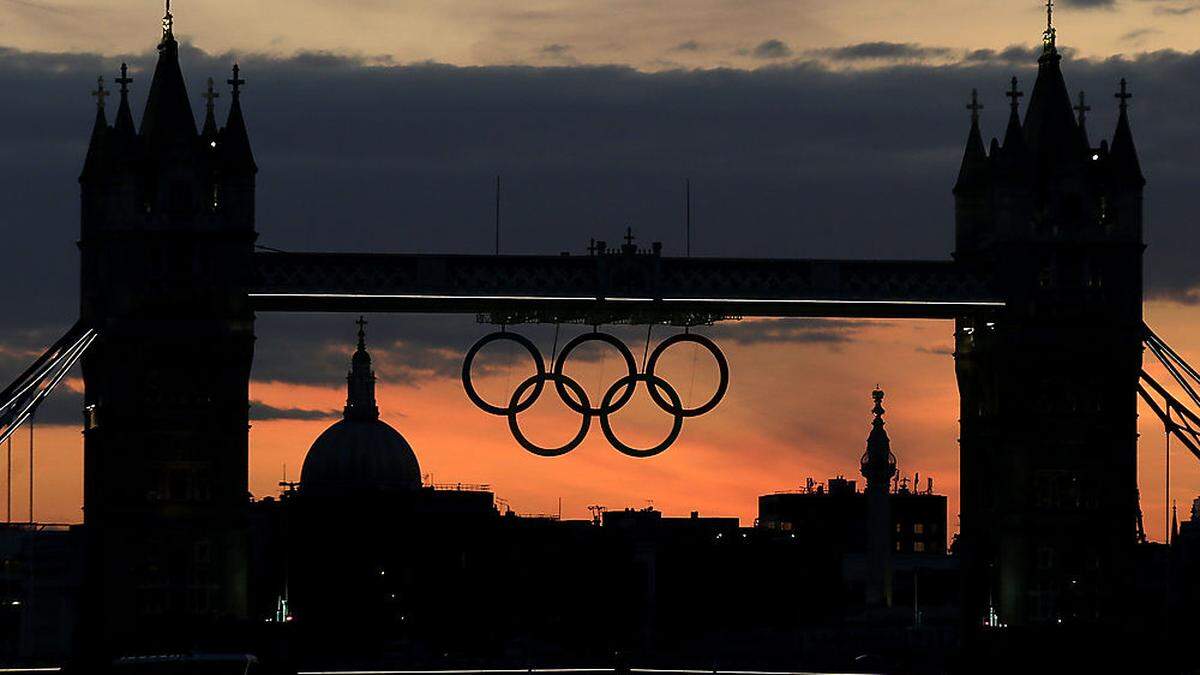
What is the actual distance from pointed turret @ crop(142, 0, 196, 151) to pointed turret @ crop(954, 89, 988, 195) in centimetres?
3325

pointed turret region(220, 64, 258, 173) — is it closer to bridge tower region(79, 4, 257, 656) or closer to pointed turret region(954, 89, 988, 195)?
bridge tower region(79, 4, 257, 656)

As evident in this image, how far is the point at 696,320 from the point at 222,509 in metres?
20.6

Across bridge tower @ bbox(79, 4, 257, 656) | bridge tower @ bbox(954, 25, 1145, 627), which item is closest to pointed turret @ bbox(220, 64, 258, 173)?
bridge tower @ bbox(79, 4, 257, 656)

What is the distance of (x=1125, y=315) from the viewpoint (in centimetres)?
15162

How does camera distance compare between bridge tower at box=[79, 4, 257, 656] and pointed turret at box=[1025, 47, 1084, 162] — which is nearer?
bridge tower at box=[79, 4, 257, 656]

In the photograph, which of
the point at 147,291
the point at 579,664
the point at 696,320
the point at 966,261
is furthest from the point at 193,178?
the point at 579,664

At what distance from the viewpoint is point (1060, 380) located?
151625 mm

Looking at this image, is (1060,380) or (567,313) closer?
(567,313)

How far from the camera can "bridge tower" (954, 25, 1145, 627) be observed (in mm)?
150500

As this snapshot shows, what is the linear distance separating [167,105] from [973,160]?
1361 inches

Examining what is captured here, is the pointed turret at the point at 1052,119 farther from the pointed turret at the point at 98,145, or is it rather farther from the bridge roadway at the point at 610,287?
the pointed turret at the point at 98,145

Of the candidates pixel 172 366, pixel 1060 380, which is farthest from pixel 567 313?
pixel 1060 380

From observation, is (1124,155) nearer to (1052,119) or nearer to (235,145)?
(1052,119)

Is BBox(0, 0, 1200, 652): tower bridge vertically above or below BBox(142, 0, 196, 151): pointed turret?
below
